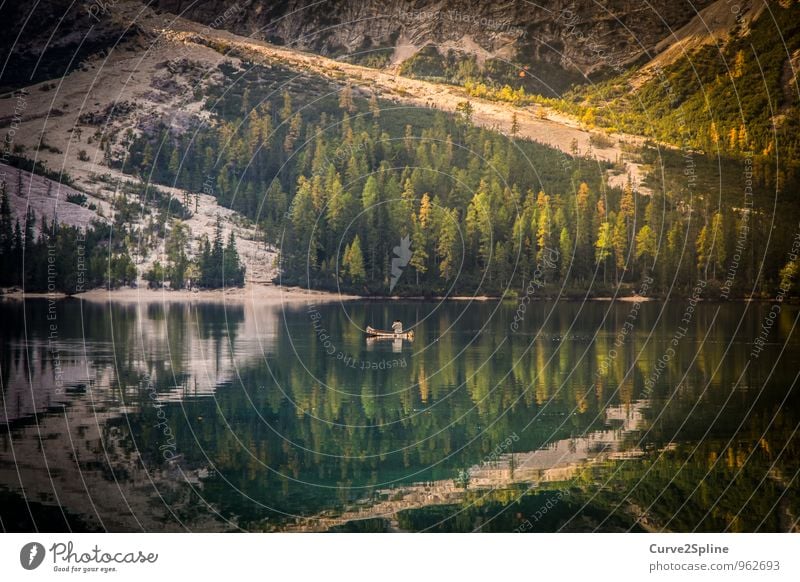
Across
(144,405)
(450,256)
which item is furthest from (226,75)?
(144,405)

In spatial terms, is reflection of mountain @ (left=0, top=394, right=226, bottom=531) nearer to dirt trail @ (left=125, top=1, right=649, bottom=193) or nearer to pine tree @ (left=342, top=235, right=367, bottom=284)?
pine tree @ (left=342, top=235, right=367, bottom=284)

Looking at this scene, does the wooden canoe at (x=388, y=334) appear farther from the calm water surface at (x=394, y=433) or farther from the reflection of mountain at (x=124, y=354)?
the reflection of mountain at (x=124, y=354)

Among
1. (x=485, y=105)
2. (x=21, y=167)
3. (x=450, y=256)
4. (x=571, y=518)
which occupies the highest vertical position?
(x=485, y=105)

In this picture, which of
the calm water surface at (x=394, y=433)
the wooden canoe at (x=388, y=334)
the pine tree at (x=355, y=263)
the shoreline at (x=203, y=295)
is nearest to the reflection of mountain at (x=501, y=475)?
the calm water surface at (x=394, y=433)

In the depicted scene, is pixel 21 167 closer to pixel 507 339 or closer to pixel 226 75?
pixel 226 75

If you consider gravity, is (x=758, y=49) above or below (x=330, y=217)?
above
